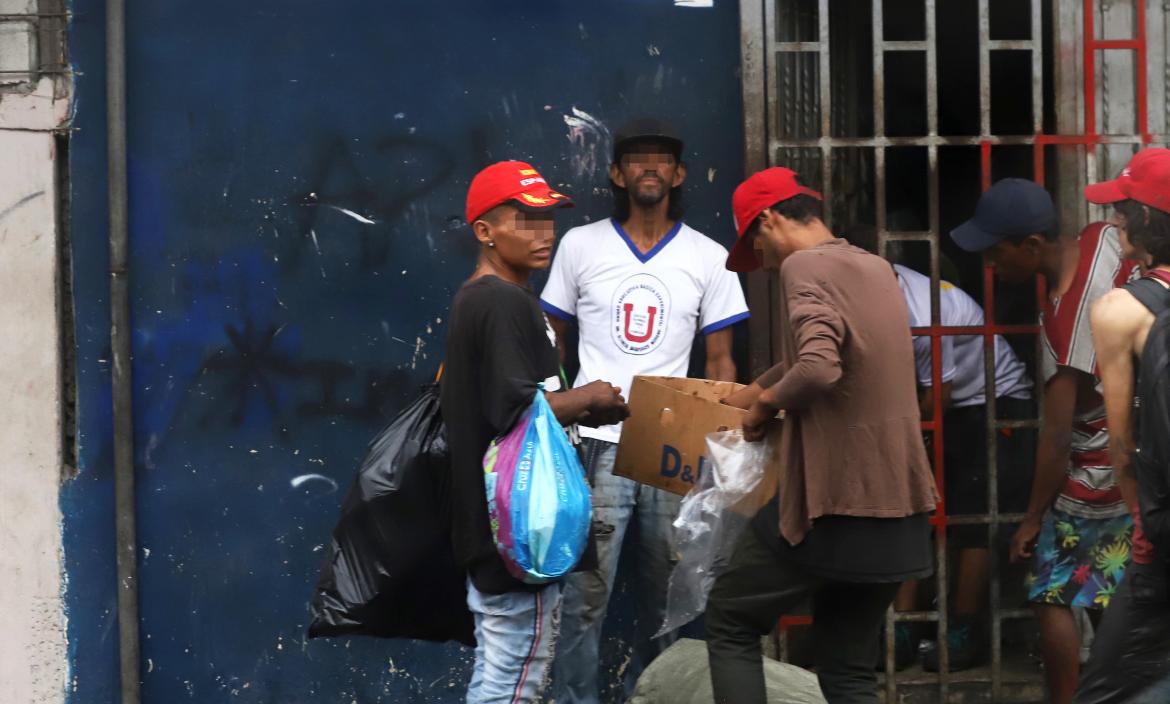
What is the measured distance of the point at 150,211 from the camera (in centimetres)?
506

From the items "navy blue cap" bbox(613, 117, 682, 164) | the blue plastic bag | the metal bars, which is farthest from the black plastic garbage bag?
the metal bars

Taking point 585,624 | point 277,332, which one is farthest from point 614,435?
point 277,332

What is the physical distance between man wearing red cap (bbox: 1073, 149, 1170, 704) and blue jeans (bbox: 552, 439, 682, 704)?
1610 mm

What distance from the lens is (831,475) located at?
11.9ft

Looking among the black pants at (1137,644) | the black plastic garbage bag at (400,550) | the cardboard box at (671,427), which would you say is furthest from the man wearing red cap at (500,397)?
the black pants at (1137,644)

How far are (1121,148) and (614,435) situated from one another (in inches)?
81.1

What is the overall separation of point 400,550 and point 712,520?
90cm

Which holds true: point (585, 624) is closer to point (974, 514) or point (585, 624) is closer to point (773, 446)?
point (773, 446)

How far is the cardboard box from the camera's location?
13.5 feet

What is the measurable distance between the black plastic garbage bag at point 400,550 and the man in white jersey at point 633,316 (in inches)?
33.3

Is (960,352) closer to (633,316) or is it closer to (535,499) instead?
(633,316)

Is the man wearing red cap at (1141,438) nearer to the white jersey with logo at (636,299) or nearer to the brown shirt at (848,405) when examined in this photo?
the brown shirt at (848,405)

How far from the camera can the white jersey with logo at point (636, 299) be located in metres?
4.79

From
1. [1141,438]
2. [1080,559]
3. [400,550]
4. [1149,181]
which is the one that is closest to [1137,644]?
[1141,438]
